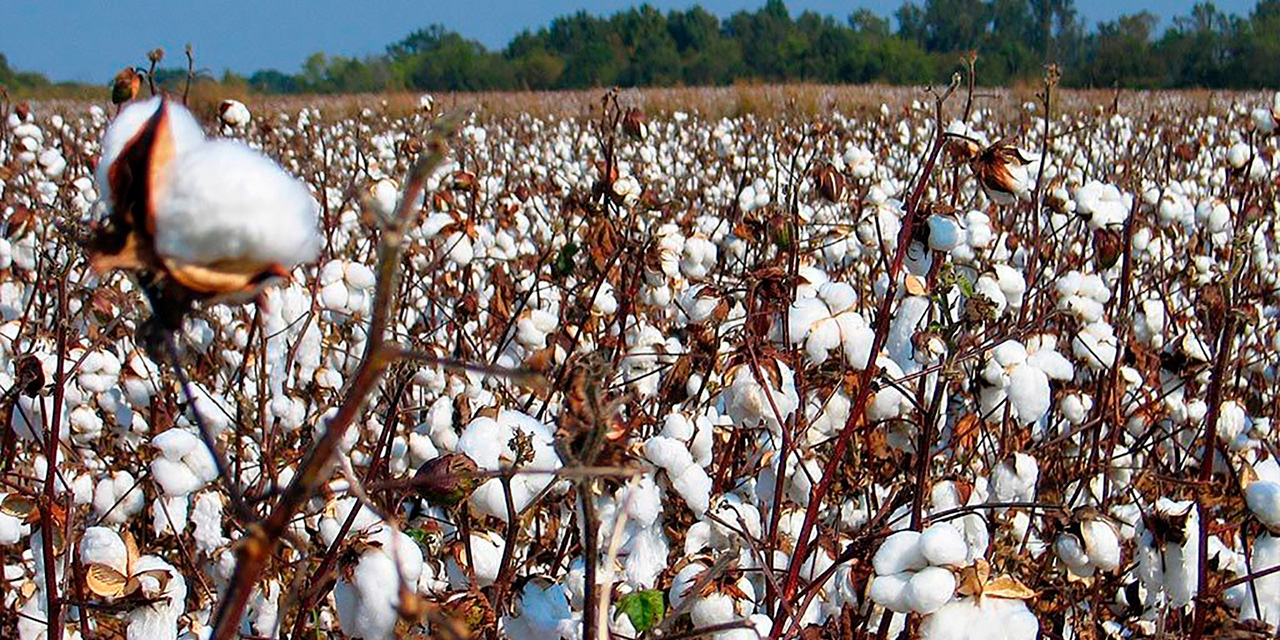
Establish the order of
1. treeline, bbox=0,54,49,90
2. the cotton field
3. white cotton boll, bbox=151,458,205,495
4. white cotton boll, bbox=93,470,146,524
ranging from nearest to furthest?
the cotton field
white cotton boll, bbox=151,458,205,495
white cotton boll, bbox=93,470,146,524
treeline, bbox=0,54,49,90

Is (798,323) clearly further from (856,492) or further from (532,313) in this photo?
(532,313)

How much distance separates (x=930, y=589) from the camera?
42.4 inches

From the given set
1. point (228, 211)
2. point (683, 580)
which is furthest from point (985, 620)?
point (228, 211)

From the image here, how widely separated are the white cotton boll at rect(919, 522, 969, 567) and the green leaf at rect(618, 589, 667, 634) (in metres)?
0.32

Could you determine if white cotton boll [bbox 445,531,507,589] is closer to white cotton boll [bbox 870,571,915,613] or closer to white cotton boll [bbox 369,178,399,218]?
white cotton boll [bbox 870,571,915,613]

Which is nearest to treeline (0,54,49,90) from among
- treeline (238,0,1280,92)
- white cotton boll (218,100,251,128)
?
treeline (238,0,1280,92)

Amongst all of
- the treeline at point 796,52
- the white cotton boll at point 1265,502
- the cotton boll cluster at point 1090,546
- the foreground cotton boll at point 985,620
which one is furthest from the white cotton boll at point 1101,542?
the treeline at point 796,52

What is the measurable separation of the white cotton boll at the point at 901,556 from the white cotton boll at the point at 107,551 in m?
0.79

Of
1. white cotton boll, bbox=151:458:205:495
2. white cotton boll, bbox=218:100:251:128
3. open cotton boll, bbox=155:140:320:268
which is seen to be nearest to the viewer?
open cotton boll, bbox=155:140:320:268

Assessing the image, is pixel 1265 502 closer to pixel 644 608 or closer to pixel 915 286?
pixel 915 286

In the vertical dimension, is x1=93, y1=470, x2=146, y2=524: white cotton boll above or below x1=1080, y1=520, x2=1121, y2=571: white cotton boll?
above

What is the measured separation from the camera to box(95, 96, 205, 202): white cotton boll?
1.80 feet

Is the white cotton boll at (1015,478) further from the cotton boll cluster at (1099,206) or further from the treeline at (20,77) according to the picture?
the treeline at (20,77)

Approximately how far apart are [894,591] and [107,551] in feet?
2.68
